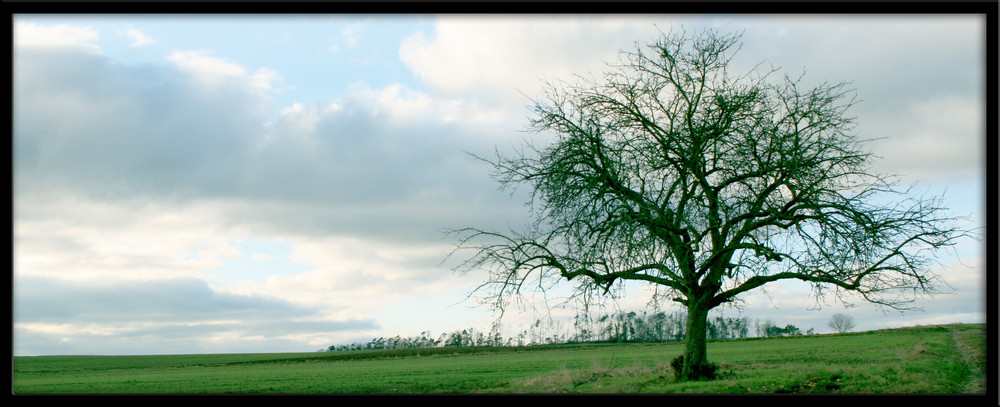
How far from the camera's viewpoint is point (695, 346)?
16.2 metres

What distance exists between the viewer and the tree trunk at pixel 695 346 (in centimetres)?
1620

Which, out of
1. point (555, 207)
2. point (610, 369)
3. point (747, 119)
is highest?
point (747, 119)

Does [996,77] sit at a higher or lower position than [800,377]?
higher

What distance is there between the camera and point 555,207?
15656mm

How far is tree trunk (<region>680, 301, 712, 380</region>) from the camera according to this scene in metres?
16.2

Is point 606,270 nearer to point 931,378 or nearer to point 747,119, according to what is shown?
point 747,119

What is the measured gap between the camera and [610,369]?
19.1 metres

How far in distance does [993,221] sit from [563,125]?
10454 mm

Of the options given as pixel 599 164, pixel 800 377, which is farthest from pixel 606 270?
pixel 800 377
